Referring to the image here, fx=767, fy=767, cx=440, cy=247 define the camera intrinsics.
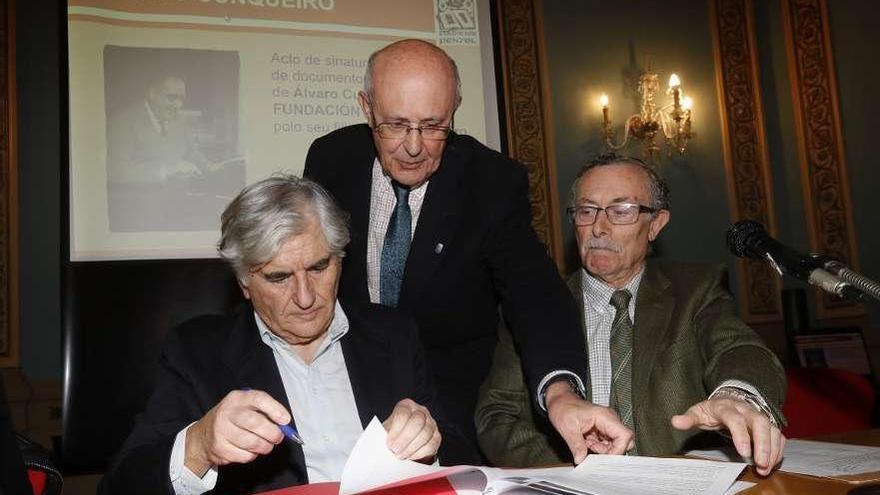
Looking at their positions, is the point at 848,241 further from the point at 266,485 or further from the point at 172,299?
the point at 266,485

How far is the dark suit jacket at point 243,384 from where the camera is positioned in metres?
1.52

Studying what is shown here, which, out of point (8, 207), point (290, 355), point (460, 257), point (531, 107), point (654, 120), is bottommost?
point (290, 355)

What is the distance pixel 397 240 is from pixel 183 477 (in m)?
1.00

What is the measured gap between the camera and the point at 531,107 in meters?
5.20

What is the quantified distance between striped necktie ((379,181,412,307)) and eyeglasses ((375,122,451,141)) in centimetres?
24

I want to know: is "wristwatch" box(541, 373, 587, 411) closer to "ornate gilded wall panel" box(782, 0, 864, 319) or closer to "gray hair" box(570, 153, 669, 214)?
"gray hair" box(570, 153, 669, 214)

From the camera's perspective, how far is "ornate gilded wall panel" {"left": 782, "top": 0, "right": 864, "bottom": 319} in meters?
5.21

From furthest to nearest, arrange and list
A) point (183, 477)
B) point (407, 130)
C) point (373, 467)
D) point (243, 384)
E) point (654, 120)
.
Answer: point (654, 120) → point (407, 130) → point (243, 384) → point (183, 477) → point (373, 467)

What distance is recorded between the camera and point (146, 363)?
11.0ft

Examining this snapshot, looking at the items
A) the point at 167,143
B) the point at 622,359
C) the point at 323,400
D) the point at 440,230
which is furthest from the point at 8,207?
the point at 622,359

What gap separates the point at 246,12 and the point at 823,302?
4.23 metres

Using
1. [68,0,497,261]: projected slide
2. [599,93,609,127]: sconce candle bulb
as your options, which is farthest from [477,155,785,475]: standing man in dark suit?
[599,93,609,127]: sconce candle bulb

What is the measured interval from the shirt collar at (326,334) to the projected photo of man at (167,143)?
6.07 ft

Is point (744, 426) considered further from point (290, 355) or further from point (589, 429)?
point (290, 355)
